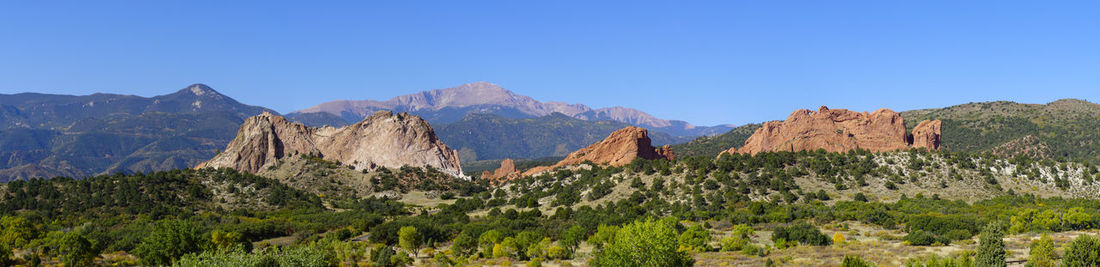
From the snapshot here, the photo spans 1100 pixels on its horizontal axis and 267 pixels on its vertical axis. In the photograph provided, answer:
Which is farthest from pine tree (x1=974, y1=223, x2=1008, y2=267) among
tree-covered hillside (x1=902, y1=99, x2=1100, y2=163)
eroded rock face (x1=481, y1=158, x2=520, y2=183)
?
tree-covered hillside (x1=902, y1=99, x2=1100, y2=163)

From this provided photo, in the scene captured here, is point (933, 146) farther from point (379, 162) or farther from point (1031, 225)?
point (379, 162)

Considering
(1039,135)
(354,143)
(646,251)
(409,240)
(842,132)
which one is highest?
(842,132)

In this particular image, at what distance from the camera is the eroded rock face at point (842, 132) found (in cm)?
13200

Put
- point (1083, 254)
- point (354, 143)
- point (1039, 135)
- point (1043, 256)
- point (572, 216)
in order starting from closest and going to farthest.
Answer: point (1083, 254) → point (1043, 256) → point (572, 216) → point (354, 143) → point (1039, 135)

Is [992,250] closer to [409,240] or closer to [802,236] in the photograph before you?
[802,236]

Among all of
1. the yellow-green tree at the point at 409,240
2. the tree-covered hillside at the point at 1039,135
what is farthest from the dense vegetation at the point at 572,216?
the tree-covered hillside at the point at 1039,135

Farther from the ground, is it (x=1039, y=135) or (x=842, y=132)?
(x=842, y=132)

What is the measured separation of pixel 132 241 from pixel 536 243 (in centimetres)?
4203

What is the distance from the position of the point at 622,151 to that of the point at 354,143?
200ft

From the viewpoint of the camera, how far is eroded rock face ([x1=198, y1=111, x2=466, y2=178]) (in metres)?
148

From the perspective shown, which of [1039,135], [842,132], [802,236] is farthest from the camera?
[1039,135]

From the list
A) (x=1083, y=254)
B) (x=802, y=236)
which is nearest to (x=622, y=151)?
(x=802, y=236)

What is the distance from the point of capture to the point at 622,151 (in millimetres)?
138000

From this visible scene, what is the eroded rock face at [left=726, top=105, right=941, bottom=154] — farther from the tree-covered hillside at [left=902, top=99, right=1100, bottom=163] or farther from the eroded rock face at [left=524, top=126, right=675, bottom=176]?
the tree-covered hillside at [left=902, top=99, right=1100, bottom=163]
